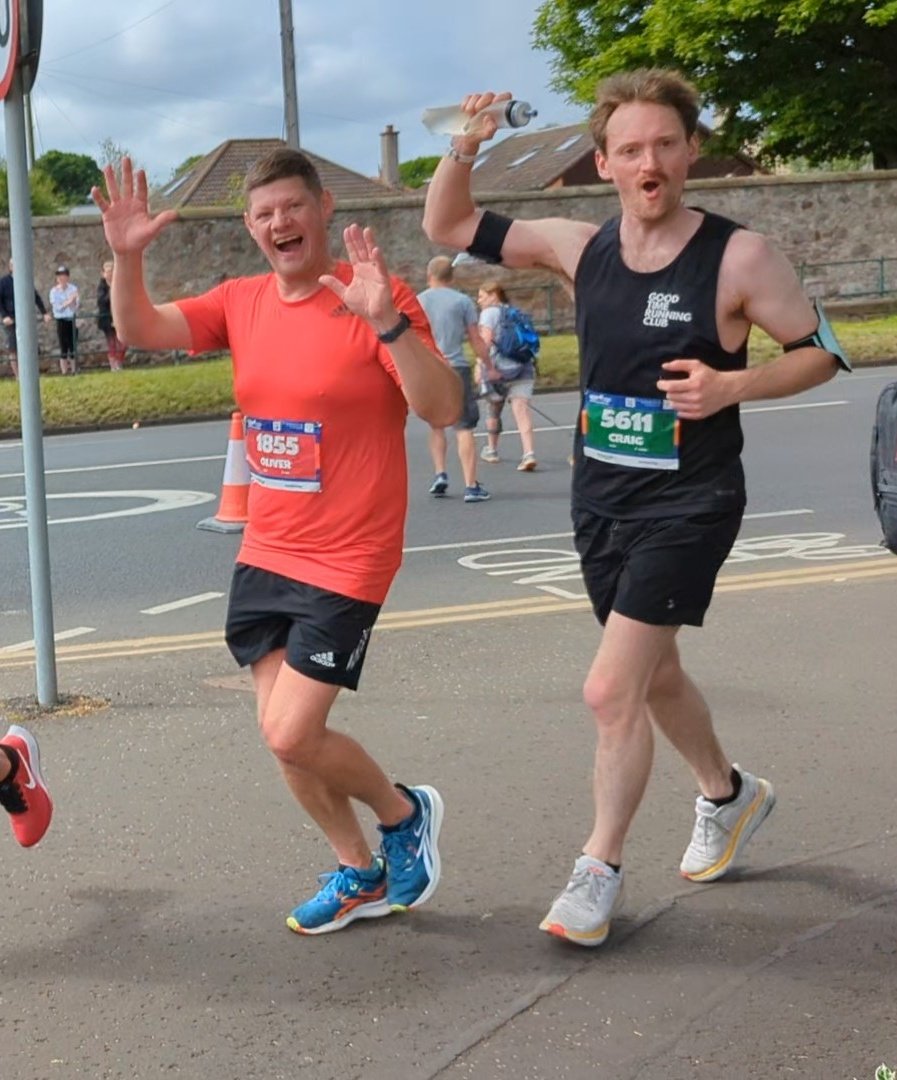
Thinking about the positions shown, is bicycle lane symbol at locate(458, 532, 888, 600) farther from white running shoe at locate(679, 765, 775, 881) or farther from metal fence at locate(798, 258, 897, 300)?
metal fence at locate(798, 258, 897, 300)

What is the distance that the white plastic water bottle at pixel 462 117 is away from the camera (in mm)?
4242

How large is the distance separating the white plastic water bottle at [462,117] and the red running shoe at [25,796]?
194 centimetres

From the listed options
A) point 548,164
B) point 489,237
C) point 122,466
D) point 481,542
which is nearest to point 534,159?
point 548,164

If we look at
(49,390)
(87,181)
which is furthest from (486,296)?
(87,181)

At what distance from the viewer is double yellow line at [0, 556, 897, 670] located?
7.45 metres

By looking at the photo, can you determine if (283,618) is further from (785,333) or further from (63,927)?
(785,333)

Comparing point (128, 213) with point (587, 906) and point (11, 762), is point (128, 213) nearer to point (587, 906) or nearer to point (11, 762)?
point (11, 762)

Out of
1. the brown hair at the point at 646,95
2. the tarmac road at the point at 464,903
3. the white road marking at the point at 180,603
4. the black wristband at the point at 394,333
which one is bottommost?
the tarmac road at the point at 464,903

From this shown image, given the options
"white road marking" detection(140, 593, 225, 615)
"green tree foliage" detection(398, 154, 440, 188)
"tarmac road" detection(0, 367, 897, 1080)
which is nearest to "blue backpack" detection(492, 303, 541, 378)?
"white road marking" detection(140, 593, 225, 615)

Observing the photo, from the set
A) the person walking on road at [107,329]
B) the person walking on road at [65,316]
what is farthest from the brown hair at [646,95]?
the person walking on road at [65,316]

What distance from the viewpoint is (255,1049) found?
3.54 metres

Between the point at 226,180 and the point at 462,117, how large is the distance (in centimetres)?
5091

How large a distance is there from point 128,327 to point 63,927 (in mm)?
1527

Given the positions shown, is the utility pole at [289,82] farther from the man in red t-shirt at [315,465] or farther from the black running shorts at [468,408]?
the man in red t-shirt at [315,465]
